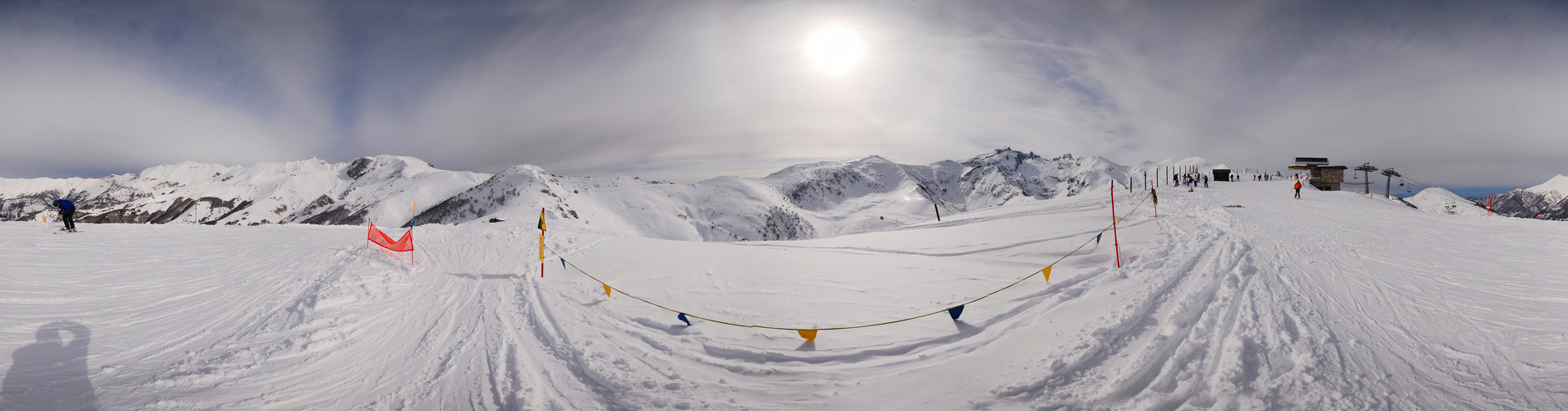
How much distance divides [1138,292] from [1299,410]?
314 cm

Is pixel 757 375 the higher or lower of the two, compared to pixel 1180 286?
lower

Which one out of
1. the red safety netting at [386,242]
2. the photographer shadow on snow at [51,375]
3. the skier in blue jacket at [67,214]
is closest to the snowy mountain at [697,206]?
the red safety netting at [386,242]

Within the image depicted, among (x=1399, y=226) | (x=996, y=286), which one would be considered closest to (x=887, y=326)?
(x=996, y=286)

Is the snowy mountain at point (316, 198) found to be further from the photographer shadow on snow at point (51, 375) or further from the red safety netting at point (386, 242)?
the photographer shadow on snow at point (51, 375)

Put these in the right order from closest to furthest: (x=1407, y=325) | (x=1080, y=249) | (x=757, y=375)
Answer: (x=757, y=375) → (x=1407, y=325) → (x=1080, y=249)

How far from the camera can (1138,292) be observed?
→ 22.2ft

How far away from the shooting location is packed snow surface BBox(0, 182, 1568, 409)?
4434mm

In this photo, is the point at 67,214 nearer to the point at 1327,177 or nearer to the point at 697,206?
the point at 697,206

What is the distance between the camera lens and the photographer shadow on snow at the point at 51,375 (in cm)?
448

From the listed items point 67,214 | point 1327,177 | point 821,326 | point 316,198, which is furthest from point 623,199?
point 316,198

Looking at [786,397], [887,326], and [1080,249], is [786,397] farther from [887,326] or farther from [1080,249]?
[1080,249]

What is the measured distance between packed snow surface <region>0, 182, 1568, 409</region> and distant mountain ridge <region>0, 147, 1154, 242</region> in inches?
455

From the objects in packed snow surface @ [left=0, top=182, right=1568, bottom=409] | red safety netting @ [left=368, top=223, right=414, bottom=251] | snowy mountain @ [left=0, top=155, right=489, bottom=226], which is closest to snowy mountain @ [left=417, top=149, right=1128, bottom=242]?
red safety netting @ [left=368, top=223, right=414, bottom=251]

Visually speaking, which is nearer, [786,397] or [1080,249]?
[786,397]
